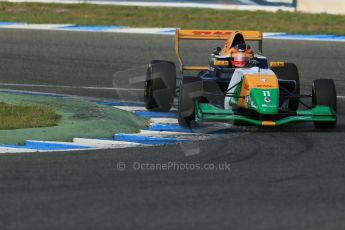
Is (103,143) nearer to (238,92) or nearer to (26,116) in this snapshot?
(26,116)

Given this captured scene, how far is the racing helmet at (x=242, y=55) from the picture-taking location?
39.4 ft

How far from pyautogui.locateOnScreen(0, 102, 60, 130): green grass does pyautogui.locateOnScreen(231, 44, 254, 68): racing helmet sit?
7.32 ft

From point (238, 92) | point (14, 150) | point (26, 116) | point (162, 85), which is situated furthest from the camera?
point (162, 85)

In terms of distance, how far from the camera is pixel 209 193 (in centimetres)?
778

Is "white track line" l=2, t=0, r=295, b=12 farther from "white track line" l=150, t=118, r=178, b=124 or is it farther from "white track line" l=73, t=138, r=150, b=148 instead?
"white track line" l=73, t=138, r=150, b=148

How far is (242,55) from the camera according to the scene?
12016mm

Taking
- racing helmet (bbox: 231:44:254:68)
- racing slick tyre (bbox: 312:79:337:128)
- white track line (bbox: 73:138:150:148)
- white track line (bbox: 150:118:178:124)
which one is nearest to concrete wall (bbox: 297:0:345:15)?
racing helmet (bbox: 231:44:254:68)

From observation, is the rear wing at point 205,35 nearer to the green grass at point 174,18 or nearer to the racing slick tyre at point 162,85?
the racing slick tyre at point 162,85

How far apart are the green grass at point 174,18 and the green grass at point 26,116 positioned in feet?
33.3

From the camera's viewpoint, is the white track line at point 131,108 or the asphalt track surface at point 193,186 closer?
the asphalt track surface at point 193,186

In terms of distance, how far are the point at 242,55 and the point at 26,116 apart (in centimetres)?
266

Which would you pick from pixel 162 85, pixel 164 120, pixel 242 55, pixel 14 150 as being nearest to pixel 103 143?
pixel 14 150

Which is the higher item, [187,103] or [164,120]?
[187,103]

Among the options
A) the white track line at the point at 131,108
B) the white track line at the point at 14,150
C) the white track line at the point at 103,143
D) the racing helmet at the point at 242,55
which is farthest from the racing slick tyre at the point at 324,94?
the white track line at the point at 14,150
